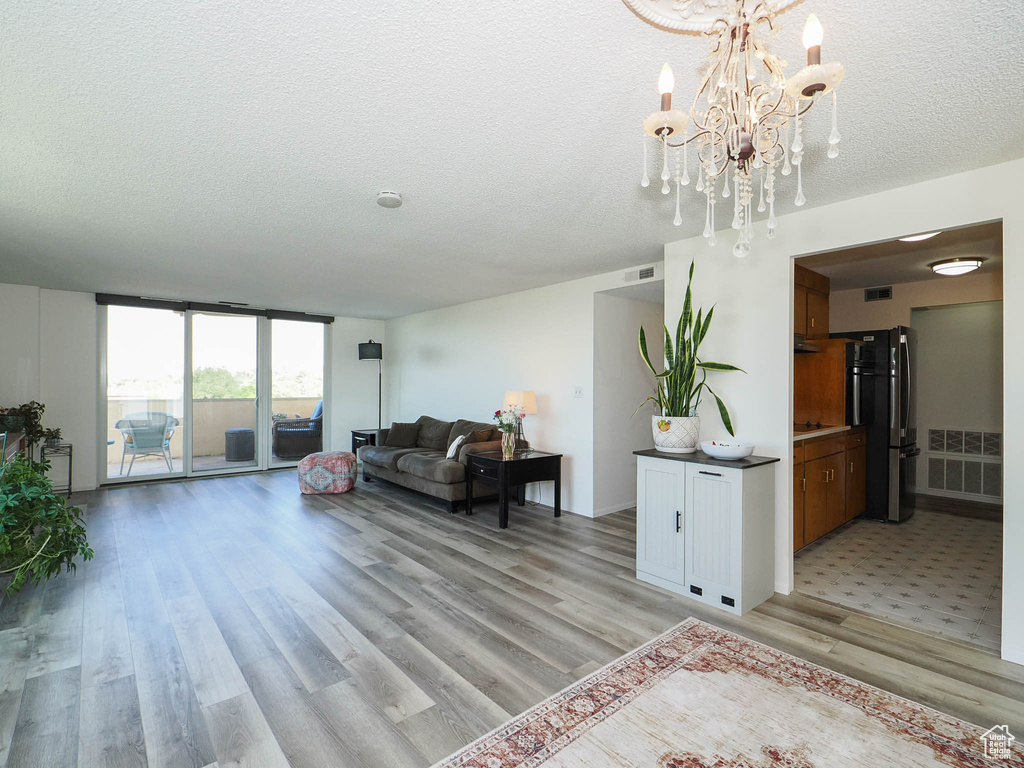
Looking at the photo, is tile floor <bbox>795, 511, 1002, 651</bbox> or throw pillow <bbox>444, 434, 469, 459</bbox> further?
throw pillow <bbox>444, 434, 469, 459</bbox>

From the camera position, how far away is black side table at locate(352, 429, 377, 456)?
23.4 ft

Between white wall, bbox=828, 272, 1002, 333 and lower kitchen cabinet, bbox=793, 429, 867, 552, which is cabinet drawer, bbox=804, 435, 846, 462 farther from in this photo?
white wall, bbox=828, 272, 1002, 333

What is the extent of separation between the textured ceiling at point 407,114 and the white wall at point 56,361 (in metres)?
2.51

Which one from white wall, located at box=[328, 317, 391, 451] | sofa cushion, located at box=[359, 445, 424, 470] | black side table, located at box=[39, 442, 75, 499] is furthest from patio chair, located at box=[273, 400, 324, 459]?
black side table, located at box=[39, 442, 75, 499]

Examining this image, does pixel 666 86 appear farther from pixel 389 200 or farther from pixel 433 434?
pixel 433 434

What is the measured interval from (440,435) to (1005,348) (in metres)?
5.38

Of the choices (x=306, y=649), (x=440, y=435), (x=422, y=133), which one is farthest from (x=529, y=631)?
(x=440, y=435)

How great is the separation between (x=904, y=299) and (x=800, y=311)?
231 centimetres

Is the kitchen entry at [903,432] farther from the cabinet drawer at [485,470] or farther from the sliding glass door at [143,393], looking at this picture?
the sliding glass door at [143,393]

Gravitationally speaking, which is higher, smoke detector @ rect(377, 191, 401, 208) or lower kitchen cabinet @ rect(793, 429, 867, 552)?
smoke detector @ rect(377, 191, 401, 208)

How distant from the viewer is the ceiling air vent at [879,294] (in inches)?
223

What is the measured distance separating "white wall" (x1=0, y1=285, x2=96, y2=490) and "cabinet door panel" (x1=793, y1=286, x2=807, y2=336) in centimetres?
798

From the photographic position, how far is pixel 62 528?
3.11m

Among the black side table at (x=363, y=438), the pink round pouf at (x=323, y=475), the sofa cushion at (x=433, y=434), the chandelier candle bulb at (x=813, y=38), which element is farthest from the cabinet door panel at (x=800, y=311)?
the black side table at (x=363, y=438)
